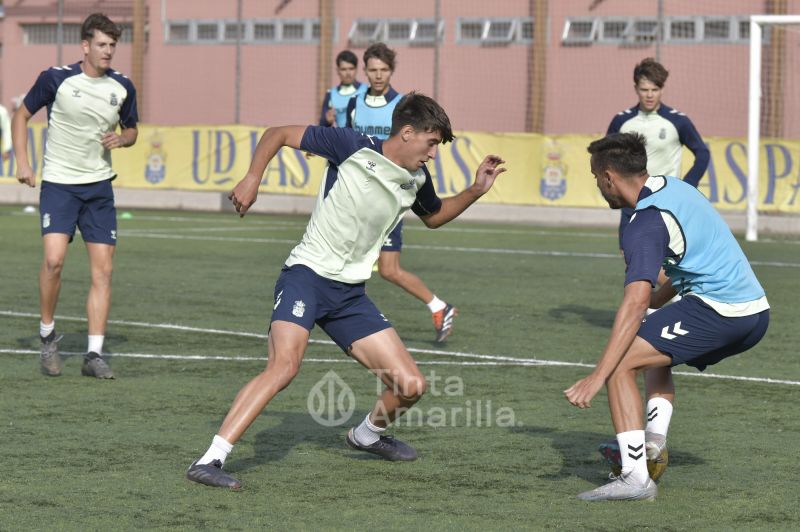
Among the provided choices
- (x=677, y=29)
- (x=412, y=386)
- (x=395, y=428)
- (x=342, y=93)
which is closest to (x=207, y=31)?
(x=677, y=29)

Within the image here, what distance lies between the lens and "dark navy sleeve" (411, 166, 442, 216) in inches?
269

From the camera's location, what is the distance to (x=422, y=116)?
6445 mm

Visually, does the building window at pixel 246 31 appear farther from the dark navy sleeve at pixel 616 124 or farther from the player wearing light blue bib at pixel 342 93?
the dark navy sleeve at pixel 616 124

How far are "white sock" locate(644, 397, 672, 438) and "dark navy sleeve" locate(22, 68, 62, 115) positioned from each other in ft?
15.6

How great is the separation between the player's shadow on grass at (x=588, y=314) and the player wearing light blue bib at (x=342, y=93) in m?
2.55

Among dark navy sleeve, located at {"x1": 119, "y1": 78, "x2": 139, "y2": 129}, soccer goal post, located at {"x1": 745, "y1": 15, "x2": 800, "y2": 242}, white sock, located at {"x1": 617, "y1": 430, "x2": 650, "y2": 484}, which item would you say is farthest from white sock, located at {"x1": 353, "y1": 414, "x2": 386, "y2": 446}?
soccer goal post, located at {"x1": 745, "y1": 15, "x2": 800, "y2": 242}

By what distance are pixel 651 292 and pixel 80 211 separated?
A: 4743mm

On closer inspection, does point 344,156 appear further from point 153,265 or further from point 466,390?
point 153,265

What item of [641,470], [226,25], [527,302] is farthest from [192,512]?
[226,25]

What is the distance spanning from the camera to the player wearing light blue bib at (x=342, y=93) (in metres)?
13.5

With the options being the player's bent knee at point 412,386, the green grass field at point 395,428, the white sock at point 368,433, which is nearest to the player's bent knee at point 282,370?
the green grass field at point 395,428

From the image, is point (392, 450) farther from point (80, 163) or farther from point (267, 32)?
point (267, 32)

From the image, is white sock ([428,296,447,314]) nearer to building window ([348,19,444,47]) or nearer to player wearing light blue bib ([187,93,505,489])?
player wearing light blue bib ([187,93,505,489])

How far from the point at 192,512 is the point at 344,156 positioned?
5.64 feet
